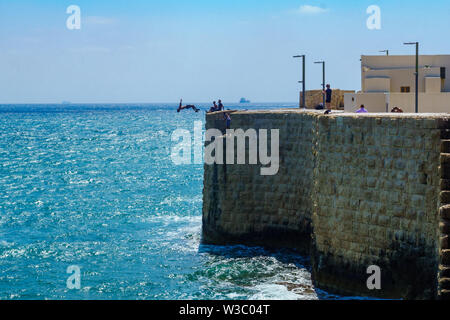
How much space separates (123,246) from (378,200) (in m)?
12.5

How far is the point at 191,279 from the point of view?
70.7 ft

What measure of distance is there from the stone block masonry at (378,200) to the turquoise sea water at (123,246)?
1651mm

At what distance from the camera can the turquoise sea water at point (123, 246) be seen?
2069cm

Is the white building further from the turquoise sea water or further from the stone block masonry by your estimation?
the stone block masonry

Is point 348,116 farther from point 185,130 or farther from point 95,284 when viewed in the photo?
point 185,130

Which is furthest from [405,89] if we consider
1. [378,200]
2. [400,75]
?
[378,200]

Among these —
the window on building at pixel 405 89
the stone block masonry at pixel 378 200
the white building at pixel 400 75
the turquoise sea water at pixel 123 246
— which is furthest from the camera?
the window on building at pixel 405 89

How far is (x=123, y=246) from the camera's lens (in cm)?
2644

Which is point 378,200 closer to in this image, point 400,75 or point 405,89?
point 405,89

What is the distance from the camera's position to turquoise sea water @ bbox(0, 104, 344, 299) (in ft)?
67.9

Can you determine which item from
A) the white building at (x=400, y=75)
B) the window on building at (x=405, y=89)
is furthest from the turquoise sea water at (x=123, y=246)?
the window on building at (x=405, y=89)

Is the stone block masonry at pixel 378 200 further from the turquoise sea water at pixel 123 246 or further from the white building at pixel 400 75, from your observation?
the white building at pixel 400 75
